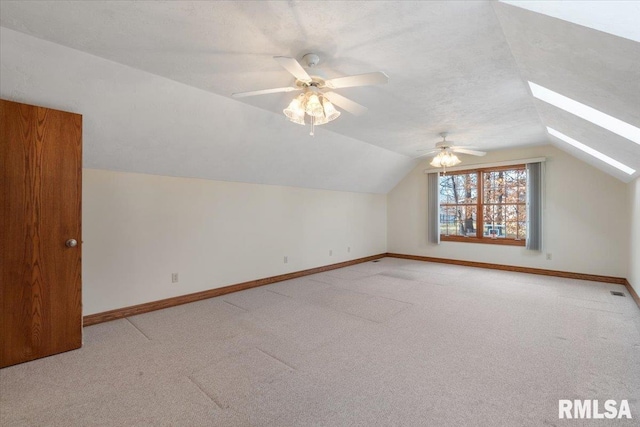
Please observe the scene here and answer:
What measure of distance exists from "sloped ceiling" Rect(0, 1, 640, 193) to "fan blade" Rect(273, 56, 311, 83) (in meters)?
0.27

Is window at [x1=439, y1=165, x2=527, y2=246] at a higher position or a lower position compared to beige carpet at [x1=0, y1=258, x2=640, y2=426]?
higher

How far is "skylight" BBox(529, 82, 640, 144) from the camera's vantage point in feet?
8.02

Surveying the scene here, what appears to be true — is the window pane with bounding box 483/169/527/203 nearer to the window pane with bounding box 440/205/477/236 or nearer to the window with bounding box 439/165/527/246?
the window with bounding box 439/165/527/246

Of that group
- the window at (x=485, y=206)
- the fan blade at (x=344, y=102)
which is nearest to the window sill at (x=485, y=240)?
the window at (x=485, y=206)

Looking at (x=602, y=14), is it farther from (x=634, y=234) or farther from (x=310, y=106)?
(x=634, y=234)

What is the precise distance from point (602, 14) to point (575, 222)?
5.34 meters

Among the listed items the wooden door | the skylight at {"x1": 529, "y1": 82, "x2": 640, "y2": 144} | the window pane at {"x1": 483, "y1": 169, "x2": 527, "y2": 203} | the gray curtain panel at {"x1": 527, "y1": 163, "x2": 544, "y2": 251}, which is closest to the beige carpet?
the wooden door

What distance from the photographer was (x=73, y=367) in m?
2.34

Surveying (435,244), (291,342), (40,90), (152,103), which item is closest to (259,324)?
(291,342)

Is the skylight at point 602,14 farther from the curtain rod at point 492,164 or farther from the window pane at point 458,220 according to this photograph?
the window pane at point 458,220

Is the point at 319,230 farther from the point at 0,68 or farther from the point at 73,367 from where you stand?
the point at 0,68

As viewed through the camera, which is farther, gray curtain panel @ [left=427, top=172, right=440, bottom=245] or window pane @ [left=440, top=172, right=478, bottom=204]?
gray curtain panel @ [left=427, top=172, right=440, bottom=245]

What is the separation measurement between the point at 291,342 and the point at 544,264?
5419 mm

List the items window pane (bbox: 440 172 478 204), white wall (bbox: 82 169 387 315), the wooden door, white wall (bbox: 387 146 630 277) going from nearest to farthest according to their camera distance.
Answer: the wooden door < white wall (bbox: 82 169 387 315) < white wall (bbox: 387 146 630 277) < window pane (bbox: 440 172 478 204)
